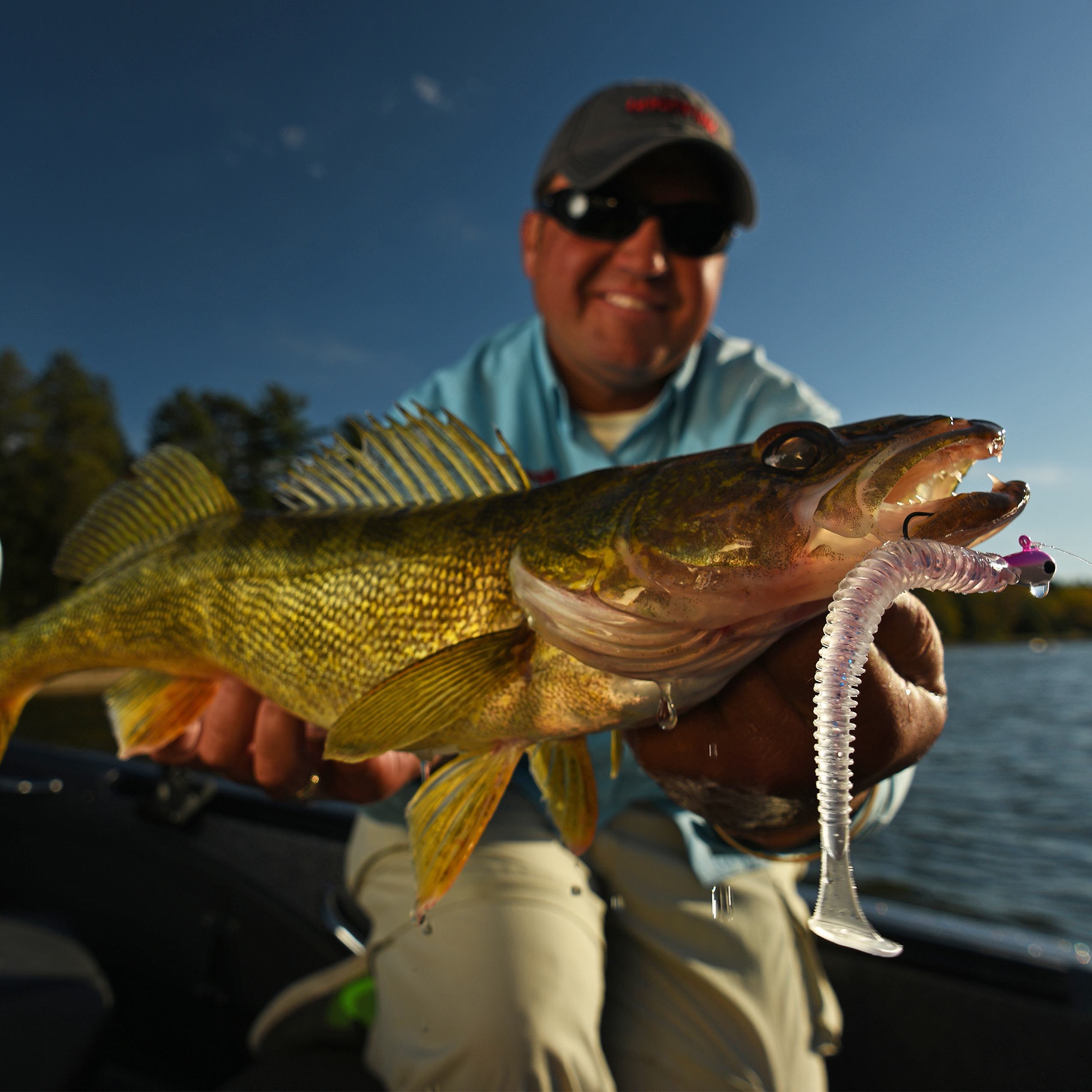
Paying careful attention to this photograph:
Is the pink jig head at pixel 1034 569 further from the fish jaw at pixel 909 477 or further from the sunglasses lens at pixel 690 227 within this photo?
the sunglasses lens at pixel 690 227

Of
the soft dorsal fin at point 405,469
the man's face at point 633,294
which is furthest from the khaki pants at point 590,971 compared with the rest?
the man's face at point 633,294

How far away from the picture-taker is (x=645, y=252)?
3.29 m

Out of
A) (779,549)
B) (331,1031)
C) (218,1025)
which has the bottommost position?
(218,1025)

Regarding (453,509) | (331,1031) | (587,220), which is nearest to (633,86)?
(587,220)

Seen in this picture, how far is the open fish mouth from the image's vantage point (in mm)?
1002

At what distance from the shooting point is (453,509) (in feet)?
5.98

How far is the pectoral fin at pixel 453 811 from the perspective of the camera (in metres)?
1.57

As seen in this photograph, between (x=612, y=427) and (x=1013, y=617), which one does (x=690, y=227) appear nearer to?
(x=612, y=427)

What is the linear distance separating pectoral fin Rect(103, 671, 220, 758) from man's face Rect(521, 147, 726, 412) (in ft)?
7.11

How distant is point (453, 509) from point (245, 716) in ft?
3.51

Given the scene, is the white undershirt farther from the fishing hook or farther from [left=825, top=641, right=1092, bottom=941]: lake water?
the fishing hook

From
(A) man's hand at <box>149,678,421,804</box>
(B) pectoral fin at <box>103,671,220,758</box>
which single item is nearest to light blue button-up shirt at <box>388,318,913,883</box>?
(A) man's hand at <box>149,678,421,804</box>

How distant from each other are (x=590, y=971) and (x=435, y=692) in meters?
1.38

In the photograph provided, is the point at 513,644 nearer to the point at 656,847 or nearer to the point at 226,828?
the point at 656,847
